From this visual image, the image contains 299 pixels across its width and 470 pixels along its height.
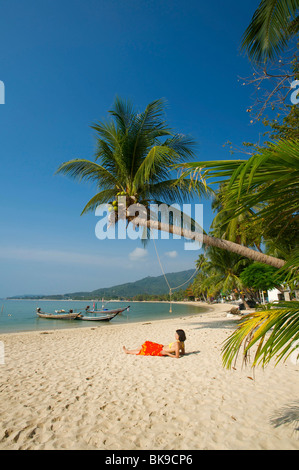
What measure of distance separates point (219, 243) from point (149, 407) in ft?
9.90

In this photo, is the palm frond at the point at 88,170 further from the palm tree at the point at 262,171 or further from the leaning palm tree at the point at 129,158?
the palm tree at the point at 262,171

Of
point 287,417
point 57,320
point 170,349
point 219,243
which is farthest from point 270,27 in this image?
point 57,320

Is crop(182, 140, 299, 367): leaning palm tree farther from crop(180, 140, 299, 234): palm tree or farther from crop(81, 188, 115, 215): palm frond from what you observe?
crop(81, 188, 115, 215): palm frond

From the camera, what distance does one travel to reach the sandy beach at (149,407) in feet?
7.89

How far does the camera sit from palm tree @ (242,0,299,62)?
328 cm

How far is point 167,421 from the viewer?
2.78 meters

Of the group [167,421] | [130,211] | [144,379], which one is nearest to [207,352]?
[144,379]

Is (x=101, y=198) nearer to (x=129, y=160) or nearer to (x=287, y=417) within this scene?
(x=129, y=160)

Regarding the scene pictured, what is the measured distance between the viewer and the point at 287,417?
2.73 metres

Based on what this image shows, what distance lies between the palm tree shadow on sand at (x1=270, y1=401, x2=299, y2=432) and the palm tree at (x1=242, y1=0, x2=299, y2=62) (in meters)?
4.91

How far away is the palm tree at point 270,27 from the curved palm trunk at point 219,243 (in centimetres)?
307

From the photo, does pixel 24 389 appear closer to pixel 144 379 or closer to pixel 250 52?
pixel 144 379

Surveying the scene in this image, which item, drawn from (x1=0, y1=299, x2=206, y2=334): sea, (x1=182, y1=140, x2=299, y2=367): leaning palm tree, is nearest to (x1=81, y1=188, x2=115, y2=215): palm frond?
(x1=182, y1=140, x2=299, y2=367): leaning palm tree

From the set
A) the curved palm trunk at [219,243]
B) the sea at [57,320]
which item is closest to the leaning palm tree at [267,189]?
the curved palm trunk at [219,243]
